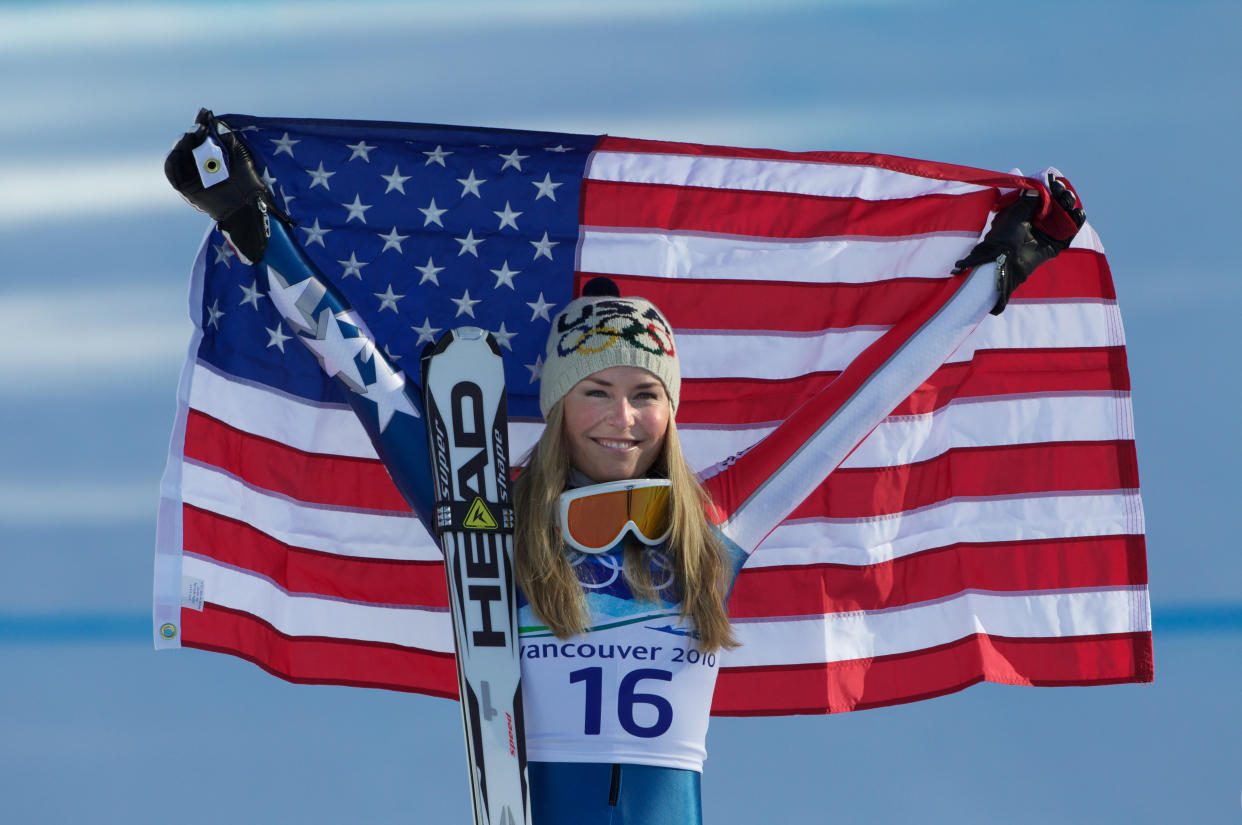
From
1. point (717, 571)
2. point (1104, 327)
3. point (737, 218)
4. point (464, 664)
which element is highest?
point (737, 218)

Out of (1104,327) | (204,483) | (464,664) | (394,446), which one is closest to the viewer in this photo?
(464,664)

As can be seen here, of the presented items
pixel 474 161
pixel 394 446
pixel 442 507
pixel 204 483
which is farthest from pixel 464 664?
pixel 474 161

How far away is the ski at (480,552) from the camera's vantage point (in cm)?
286

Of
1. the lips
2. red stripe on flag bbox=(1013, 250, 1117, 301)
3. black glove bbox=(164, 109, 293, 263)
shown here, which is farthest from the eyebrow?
red stripe on flag bbox=(1013, 250, 1117, 301)

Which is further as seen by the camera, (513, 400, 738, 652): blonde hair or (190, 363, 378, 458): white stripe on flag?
(190, 363, 378, 458): white stripe on flag

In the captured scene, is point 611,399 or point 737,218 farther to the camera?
point 737,218

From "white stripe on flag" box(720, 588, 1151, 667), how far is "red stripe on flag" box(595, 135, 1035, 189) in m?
1.26

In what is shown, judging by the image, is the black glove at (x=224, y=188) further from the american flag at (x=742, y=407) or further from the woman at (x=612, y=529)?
the american flag at (x=742, y=407)

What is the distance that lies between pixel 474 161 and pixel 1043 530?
2051mm

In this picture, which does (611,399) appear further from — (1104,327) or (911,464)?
(1104,327)

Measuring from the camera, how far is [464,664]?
296cm

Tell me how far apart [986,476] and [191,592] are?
2372mm

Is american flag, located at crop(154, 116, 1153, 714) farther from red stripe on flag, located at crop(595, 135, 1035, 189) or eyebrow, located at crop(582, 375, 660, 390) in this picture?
eyebrow, located at crop(582, 375, 660, 390)

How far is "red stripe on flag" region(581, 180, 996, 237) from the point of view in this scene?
159 inches
